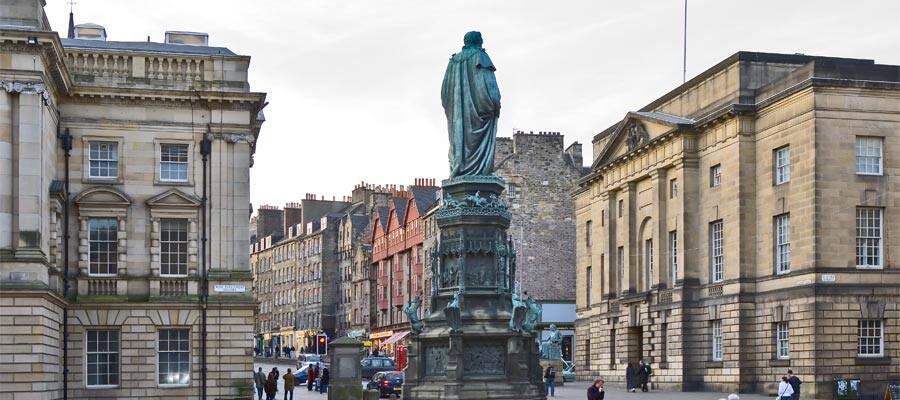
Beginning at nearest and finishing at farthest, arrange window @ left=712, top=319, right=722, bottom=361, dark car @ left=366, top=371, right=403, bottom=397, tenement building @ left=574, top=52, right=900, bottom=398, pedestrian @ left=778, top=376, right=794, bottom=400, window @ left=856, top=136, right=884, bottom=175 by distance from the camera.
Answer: pedestrian @ left=778, top=376, right=794, bottom=400
tenement building @ left=574, top=52, right=900, bottom=398
window @ left=856, top=136, right=884, bottom=175
dark car @ left=366, top=371, right=403, bottom=397
window @ left=712, top=319, right=722, bottom=361

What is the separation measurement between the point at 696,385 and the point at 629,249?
10.2 m

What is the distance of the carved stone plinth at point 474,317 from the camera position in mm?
26609

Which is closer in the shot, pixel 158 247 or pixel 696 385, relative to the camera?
pixel 158 247

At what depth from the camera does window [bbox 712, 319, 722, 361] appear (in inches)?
2277

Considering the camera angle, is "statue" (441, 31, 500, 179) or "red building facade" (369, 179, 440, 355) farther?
"red building facade" (369, 179, 440, 355)

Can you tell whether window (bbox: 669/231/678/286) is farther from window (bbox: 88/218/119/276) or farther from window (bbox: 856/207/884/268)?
window (bbox: 88/218/119/276)

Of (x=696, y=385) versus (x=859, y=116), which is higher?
(x=859, y=116)

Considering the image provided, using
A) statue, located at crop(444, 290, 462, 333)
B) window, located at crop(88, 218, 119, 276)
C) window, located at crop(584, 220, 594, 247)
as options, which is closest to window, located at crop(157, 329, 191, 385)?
window, located at crop(88, 218, 119, 276)

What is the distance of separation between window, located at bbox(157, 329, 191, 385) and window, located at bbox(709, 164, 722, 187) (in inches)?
975

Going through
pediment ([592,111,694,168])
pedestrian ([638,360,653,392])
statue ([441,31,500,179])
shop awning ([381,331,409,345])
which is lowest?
shop awning ([381,331,409,345])

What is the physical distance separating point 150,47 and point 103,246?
8.19m

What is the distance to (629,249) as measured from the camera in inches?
2660

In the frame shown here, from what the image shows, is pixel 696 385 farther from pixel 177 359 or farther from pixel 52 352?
pixel 52 352

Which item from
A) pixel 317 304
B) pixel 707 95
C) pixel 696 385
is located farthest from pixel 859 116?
pixel 317 304
